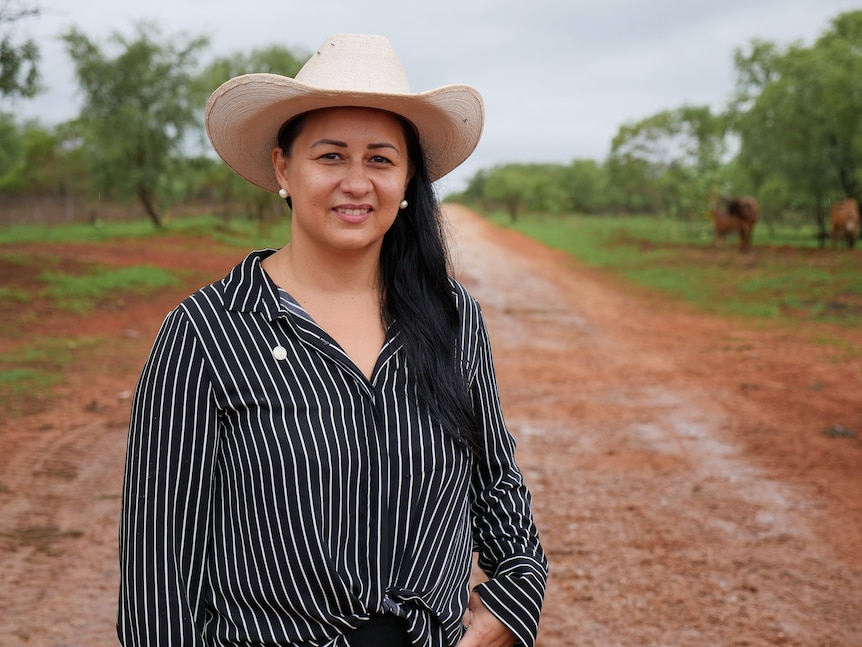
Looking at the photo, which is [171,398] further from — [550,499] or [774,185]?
[774,185]

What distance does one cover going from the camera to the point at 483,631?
1615mm

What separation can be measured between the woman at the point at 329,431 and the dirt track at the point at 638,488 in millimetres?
476

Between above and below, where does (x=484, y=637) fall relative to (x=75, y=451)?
above

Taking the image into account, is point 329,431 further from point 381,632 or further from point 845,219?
point 845,219

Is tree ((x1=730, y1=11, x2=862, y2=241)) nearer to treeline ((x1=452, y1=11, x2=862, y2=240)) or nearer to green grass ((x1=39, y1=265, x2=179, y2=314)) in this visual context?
treeline ((x1=452, y1=11, x2=862, y2=240))

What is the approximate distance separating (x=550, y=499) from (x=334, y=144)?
12.3 feet

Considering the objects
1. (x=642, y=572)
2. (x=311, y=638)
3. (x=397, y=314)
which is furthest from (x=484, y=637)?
(x=642, y=572)

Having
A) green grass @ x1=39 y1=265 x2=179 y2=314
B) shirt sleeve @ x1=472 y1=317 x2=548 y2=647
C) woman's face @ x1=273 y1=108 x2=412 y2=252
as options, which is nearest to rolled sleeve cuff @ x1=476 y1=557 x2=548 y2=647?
shirt sleeve @ x1=472 y1=317 x2=548 y2=647

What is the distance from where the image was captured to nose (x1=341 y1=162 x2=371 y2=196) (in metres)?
1.52

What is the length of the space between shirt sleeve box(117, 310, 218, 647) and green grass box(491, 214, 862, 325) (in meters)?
11.2

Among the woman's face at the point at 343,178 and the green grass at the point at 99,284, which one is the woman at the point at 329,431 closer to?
the woman's face at the point at 343,178

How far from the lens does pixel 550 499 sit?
491cm

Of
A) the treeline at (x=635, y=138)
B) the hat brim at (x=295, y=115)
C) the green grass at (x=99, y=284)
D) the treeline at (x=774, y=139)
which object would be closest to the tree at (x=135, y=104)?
the treeline at (x=635, y=138)

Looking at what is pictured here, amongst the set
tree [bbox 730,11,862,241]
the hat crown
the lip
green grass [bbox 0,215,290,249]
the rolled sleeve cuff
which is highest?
tree [bbox 730,11,862,241]
